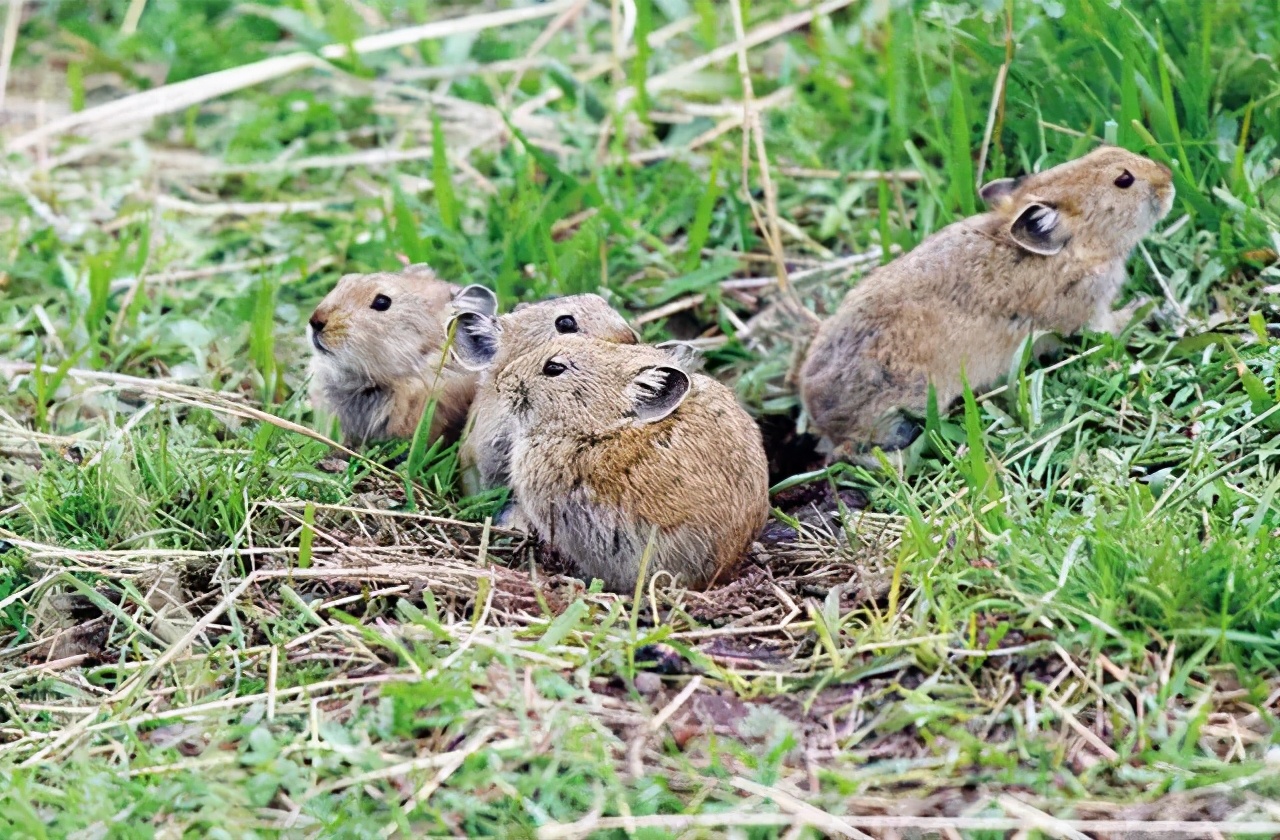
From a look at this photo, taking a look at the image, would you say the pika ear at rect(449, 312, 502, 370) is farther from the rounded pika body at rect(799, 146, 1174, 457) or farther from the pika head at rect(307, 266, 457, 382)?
the rounded pika body at rect(799, 146, 1174, 457)

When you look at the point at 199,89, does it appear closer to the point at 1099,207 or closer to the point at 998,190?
the point at 998,190

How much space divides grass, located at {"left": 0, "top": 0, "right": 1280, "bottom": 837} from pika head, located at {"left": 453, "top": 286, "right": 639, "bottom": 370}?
1.56 feet

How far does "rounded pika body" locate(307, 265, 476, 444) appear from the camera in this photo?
584 centimetres

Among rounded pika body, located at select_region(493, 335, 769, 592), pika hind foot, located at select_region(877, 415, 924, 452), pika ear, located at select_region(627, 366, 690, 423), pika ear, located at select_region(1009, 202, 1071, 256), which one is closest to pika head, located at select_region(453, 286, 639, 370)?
rounded pika body, located at select_region(493, 335, 769, 592)

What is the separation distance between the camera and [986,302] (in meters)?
5.87

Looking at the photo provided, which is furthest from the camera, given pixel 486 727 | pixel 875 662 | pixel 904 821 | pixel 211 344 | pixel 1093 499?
pixel 211 344

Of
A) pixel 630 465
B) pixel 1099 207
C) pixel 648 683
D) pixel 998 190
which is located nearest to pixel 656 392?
pixel 630 465

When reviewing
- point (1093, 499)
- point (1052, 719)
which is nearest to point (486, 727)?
point (1052, 719)

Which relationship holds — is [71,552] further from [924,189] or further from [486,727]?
[924,189]

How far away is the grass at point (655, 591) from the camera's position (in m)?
3.87

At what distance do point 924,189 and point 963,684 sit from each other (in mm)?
3493

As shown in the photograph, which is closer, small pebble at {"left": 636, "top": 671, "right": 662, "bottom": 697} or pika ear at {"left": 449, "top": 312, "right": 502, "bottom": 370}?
small pebble at {"left": 636, "top": 671, "right": 662, "bottom": 697}

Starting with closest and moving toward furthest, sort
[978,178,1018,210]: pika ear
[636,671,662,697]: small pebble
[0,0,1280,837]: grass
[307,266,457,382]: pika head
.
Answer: [0,0,1280,837]: grass → [636,671,662,697]: small pebble → [307,266,457,382]: pika head → [978,178,1018,210]: pika ear

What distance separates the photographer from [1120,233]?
5914 millimetres
